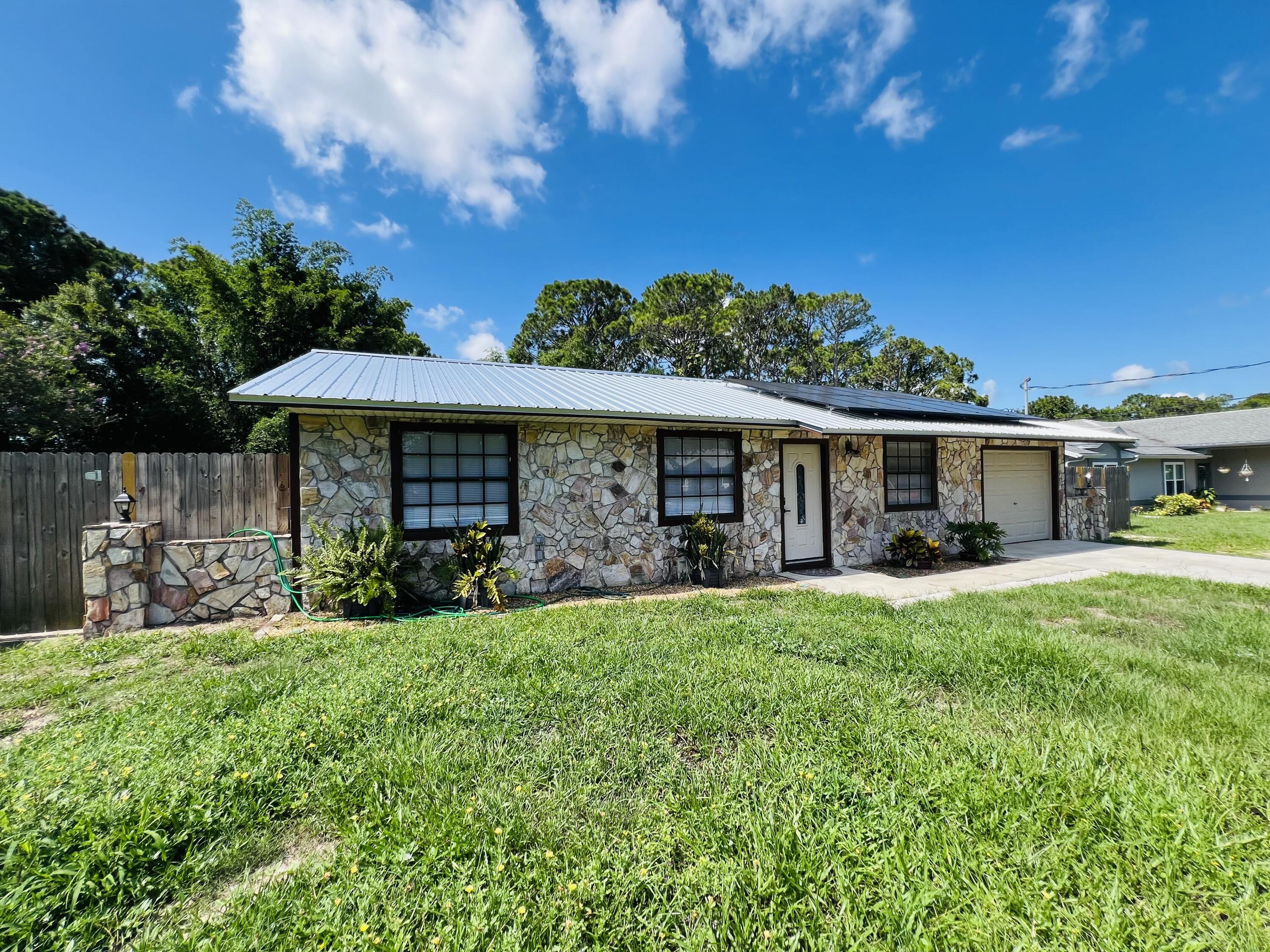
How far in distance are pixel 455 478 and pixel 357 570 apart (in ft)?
5.34

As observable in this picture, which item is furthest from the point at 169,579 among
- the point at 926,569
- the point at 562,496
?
the point at 926,569

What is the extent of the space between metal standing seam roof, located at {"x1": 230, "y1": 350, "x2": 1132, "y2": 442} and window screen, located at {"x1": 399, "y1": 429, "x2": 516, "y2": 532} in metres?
0.64

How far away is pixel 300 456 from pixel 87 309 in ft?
40.4

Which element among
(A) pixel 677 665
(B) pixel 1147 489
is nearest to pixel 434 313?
(A) pixel 677 665

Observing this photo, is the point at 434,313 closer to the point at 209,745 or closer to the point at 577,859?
the point at 209,745

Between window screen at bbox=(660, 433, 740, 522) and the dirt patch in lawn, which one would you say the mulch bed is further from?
the dirt patch in lawn

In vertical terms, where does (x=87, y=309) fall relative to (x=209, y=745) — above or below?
above

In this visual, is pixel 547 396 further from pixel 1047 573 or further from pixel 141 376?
pixel 141 376

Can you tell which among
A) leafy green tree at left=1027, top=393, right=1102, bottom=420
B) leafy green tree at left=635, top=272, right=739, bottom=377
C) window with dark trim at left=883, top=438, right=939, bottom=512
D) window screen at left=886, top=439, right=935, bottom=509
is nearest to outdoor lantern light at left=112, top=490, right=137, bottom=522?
window with dark trim at left=883, top=438, right=939, bottom=512

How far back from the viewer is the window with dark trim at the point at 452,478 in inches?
253

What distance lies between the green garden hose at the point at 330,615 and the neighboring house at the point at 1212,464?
24889 mm

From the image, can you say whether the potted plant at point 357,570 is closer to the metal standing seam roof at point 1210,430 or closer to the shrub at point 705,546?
the shrub at point 705,546

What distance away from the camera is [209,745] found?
277 cm

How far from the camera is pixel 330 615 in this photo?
234 inches
